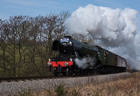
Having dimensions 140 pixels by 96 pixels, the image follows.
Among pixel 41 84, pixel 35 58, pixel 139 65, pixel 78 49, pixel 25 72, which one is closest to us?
pixel 41 84

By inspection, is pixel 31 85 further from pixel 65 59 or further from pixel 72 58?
pixel 72 58

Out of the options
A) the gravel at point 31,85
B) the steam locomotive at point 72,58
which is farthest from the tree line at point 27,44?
the gravel at point 31,85

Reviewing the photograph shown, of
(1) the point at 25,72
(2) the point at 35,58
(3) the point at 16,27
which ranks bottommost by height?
(1) the point at 25,72

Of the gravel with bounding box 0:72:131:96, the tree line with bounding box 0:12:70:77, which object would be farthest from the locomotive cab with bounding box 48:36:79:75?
the tree line with bounding box 0:12:70:77

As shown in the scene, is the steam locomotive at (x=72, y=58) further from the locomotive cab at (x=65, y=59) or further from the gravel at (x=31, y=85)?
the gravel at (x=31, y=85)

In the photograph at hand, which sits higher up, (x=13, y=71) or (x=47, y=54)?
(x=47, y=54)

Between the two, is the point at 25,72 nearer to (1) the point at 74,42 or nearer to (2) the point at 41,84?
(1) the point at 74,42

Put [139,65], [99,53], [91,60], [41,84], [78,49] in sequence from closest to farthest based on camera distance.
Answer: [41,84]
[78,49]
[91,60]
[99,53]
[139,65]

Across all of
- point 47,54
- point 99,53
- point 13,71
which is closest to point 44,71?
point 47,54

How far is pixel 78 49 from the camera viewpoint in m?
16.8

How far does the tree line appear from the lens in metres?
24.2

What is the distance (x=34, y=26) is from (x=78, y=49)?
11023mm

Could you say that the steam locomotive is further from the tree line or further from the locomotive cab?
the tree line

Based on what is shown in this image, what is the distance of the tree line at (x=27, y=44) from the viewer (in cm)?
2417
